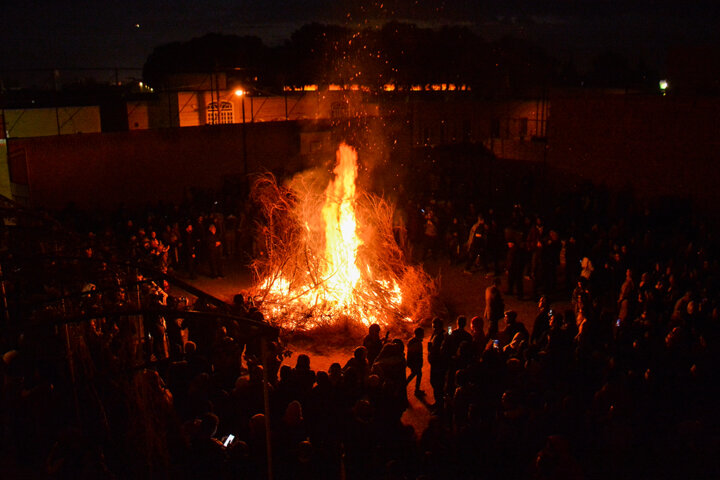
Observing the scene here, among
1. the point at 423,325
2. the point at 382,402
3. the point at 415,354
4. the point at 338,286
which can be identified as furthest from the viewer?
the point at 338,286

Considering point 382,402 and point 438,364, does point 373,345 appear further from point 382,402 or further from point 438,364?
point 382,402

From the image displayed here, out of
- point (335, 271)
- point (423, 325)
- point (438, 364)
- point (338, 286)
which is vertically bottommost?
point (423, 325)

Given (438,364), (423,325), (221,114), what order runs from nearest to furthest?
(438,364) < (423,325) < (221,114)

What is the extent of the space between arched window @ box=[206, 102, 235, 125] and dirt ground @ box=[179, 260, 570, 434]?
13.3 meters

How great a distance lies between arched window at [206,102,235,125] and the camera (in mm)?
27703

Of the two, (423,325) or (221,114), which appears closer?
(423,325)

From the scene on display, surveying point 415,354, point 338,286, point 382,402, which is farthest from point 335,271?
point 382,402

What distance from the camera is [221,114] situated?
93.2 feet

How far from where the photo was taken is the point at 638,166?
19453 millimetres

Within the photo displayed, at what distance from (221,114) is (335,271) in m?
18.7

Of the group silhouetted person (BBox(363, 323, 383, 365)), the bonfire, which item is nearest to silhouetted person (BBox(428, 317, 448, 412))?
silhouetted person (BBox(363, 323, 383, 365))

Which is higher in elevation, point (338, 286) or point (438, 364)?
point (338, 286)

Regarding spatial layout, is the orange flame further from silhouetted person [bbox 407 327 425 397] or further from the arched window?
the arched window

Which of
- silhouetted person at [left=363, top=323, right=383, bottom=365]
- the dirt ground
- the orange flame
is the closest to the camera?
silhouetted person at [left=363, top=323, right=383, bottom=365]
